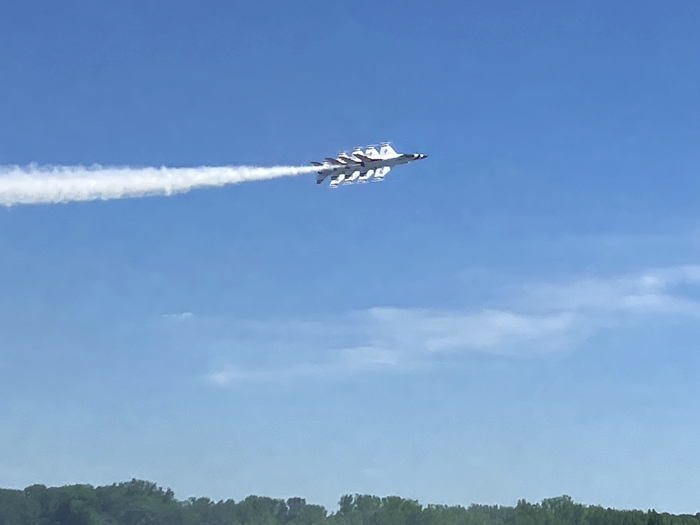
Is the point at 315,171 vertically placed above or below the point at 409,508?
above

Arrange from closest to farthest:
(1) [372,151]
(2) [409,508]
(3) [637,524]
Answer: (1) [372,151] < (3) [637,524] < (2) [409,508]

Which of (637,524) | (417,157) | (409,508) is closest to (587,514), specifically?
(637,524)

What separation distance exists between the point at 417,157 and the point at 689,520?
12058 centimetres

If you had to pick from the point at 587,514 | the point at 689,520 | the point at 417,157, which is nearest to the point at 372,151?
the point at 417,157

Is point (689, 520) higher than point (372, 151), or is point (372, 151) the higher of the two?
point (372, 151)

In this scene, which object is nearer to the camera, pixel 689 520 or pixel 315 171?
pixel 315 171

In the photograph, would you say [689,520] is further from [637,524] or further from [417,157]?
[417,157]

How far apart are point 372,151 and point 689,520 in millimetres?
122826

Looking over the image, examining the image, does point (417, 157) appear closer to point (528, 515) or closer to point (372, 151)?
point (372, 151)

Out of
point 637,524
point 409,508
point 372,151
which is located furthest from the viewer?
point 409,508

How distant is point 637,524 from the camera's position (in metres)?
186

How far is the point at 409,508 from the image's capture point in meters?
198

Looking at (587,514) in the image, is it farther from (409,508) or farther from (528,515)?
(409,508)

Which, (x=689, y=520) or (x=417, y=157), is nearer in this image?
(x=417, y=157)
